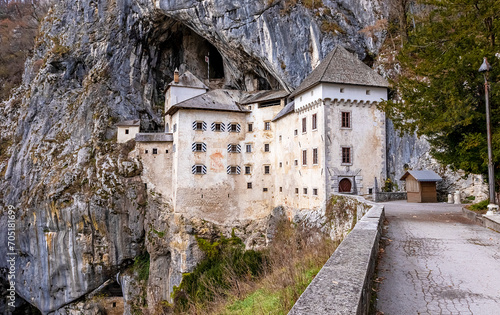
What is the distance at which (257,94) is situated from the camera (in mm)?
31391

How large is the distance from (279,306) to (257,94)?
2719 centimetres

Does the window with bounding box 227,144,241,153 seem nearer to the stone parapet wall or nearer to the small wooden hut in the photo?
the stone parapet wall

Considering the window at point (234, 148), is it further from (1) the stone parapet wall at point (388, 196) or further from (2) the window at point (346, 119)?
(1) the stone parapet wall at point (388, 196)

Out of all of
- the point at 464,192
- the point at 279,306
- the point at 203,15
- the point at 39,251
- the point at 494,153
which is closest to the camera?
the point at 279,306

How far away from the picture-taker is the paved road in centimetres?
424

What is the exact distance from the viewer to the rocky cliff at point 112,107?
27734 mm

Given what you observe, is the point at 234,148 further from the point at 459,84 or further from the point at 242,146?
the point at 459,84

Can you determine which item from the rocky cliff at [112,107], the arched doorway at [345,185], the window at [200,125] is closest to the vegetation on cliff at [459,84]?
the arched doorway at [345,185]

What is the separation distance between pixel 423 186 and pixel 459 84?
8.82m

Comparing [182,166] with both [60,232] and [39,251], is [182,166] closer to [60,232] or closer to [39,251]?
[60,232]

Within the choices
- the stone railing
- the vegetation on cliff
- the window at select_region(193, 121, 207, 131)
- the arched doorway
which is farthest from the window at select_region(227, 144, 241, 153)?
the stone railing

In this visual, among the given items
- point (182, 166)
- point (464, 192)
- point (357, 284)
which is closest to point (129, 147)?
point (182, 166)

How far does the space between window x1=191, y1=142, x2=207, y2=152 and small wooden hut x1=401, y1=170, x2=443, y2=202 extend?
16.6m

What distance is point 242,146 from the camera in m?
30.0
